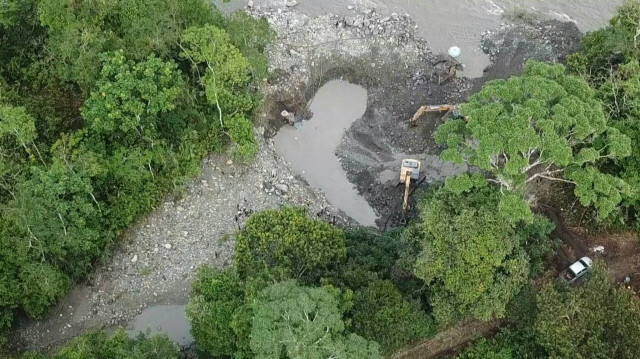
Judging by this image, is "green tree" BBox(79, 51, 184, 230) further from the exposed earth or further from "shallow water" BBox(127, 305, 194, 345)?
"shallow water" BBox(127, 305, 194, 345)

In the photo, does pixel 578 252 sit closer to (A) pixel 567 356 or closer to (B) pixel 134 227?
(A) pixel 567 356

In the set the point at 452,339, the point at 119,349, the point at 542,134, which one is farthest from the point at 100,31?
the point at 452,339

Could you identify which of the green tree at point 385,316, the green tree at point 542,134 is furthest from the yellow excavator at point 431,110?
the green tree at point 385,316

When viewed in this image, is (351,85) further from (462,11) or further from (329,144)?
(462,11)

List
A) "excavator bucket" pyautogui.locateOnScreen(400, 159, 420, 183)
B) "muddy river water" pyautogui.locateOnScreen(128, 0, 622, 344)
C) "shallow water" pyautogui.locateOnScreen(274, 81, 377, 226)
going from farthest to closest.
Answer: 1. "shallow water" pyautogui.locateOnScreen(274, 81, 377, 226)
2. "muddy river water" pyautogui.locateOnScreen(128, 0, 622, 344)
3. "excavator bucket" pyautogui.locateOnScreen(400, 159, 420, 183)

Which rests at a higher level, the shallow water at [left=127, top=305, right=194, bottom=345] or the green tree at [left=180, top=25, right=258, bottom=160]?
the green tree at [left=180, top=25, right=258, bottom=160]

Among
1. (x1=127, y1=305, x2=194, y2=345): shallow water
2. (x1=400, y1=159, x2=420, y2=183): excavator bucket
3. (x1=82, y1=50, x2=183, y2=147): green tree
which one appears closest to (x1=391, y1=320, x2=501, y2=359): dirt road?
(x1=400, y1=159, x2=420, y2=183): excavator bucket

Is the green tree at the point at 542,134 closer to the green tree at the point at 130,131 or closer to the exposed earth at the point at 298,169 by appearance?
the exposed earth at the point at 298,169
